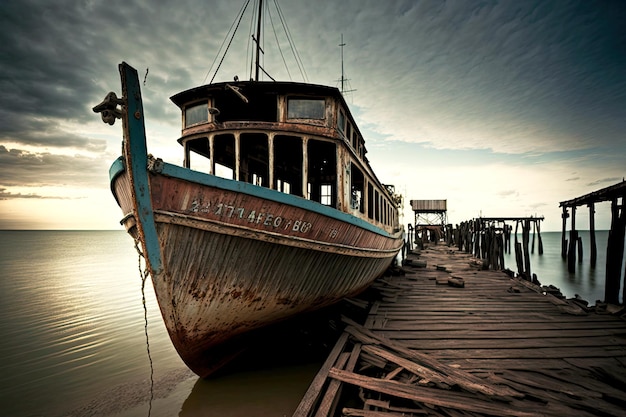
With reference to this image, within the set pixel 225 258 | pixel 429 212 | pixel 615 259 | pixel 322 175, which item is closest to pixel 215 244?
pixel 225 258

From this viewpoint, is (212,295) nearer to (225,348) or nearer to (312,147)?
(225,348)

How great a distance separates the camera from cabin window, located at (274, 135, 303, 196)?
6.43 m

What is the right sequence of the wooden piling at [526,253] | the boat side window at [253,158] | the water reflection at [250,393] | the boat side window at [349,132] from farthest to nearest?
the wooden piling at [526,253]
the boat side window at [349,132]
the boat side window at [253,158]
the water reflection at [250,393]

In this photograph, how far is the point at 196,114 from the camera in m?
5.52

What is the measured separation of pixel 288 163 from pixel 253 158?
123 centimetres

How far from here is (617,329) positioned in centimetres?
505

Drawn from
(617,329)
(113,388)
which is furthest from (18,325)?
(617,329)

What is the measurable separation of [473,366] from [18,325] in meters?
12.3

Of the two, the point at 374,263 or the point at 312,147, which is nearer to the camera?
the point at 312,147

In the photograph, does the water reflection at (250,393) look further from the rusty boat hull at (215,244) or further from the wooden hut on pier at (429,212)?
the wooden hut on pier at (429,212)

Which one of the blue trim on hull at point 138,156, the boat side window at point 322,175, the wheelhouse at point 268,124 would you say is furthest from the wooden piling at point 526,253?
the blue trim on hull at point 138,156

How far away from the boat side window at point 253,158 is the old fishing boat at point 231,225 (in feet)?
0.57

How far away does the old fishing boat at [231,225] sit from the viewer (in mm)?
3154

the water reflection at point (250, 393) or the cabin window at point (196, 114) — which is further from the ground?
the cabin window at point (196, 114)
